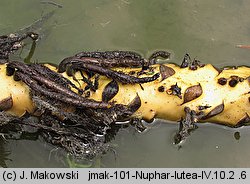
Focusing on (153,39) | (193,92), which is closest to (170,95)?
(193,92)

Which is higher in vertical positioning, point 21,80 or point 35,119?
point 21,80

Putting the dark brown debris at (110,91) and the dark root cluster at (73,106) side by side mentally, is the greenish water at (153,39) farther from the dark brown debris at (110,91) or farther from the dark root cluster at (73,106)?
the dark brown debris at (110,91)

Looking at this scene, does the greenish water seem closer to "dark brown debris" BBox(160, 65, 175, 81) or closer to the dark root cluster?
the dark root cluster

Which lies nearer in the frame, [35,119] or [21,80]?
[21,80]

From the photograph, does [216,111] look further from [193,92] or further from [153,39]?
[153,39]

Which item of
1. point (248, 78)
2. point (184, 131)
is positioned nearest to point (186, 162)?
point (184, 131)

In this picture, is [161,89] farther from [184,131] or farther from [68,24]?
[68,24]

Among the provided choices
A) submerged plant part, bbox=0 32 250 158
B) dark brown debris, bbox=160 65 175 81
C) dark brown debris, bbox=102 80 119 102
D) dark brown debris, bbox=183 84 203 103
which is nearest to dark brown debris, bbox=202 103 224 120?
submerged plant part, bbox=0 32 250 158
